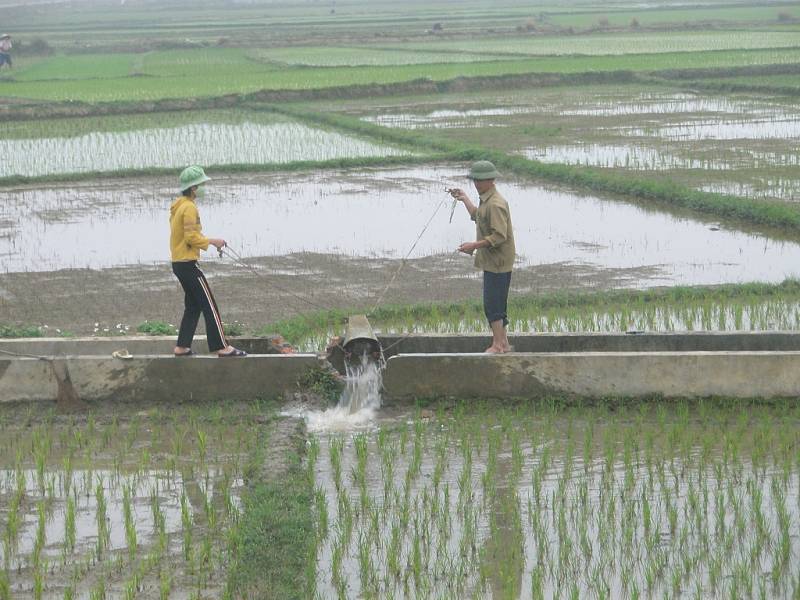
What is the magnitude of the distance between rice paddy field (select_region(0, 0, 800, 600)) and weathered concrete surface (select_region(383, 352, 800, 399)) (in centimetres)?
9

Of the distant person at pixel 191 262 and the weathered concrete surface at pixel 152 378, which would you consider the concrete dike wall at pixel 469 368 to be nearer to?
the weathered concrete surface at pixel 152 378

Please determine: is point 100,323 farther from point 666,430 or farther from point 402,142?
point 402,142

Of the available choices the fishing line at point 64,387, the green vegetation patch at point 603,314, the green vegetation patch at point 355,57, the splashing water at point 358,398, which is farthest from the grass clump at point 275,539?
the green vegetation patch at point 355,57

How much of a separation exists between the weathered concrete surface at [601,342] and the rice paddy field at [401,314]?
0.56 meters

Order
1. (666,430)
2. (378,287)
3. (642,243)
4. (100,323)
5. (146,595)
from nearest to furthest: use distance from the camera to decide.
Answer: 1. (146,595)
2. (666,430)
3. (100,323)
4. (378,287)
5. (642,243)

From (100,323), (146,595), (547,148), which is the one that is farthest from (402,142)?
(146,595)

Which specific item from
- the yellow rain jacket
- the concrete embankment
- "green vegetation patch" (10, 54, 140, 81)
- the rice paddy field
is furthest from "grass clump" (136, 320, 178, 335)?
"green vegetation patch" (10, 54, 140, 81)

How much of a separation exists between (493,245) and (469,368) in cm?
70

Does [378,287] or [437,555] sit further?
[378,287]

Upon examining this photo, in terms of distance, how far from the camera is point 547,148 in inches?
684

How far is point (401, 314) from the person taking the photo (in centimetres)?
911

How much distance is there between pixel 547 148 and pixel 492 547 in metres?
12.7

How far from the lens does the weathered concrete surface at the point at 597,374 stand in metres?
6.94

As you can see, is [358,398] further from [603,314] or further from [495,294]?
Answer: [603,314]
